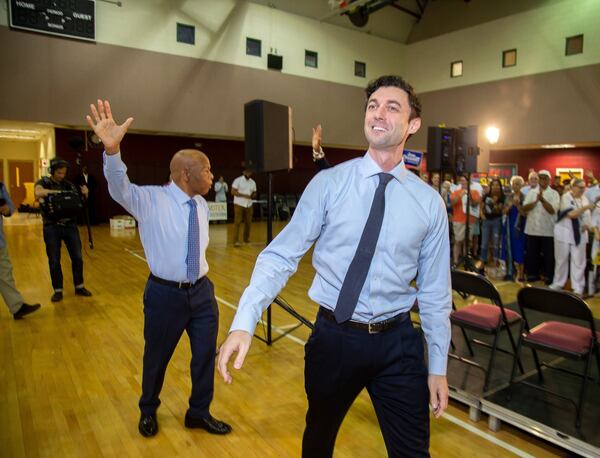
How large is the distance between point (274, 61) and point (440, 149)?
31.3 ft

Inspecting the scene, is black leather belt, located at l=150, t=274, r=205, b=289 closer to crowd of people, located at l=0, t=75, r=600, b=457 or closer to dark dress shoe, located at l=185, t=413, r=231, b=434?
dark dress shoe, located at l=185, t=413, r=231, b=434

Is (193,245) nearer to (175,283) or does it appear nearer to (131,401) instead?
(175,283)

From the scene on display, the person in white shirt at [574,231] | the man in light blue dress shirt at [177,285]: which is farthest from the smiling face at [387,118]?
the person in white shirt at [574,231]

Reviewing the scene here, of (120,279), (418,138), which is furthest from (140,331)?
(418,138)

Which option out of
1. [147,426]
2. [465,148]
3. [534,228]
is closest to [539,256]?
[534,228]

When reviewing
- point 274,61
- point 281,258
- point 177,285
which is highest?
point 274,61

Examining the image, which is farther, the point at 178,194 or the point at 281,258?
the point at 178,194

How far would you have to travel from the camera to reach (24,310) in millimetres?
5012

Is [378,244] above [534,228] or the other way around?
above

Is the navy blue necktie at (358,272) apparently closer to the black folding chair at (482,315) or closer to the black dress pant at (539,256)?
the black folding chair at (482,315)

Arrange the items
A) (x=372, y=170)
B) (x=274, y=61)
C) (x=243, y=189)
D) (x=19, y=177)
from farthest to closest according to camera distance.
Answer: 1. (x=19, y=177)
2. (x=274, y=61)
3. (x=243, y=189)
4. (x=372, y=170)

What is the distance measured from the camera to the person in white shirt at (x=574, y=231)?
6.54 metres

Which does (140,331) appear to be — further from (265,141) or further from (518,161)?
(518,161)

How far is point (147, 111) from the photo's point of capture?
12.5 metres
